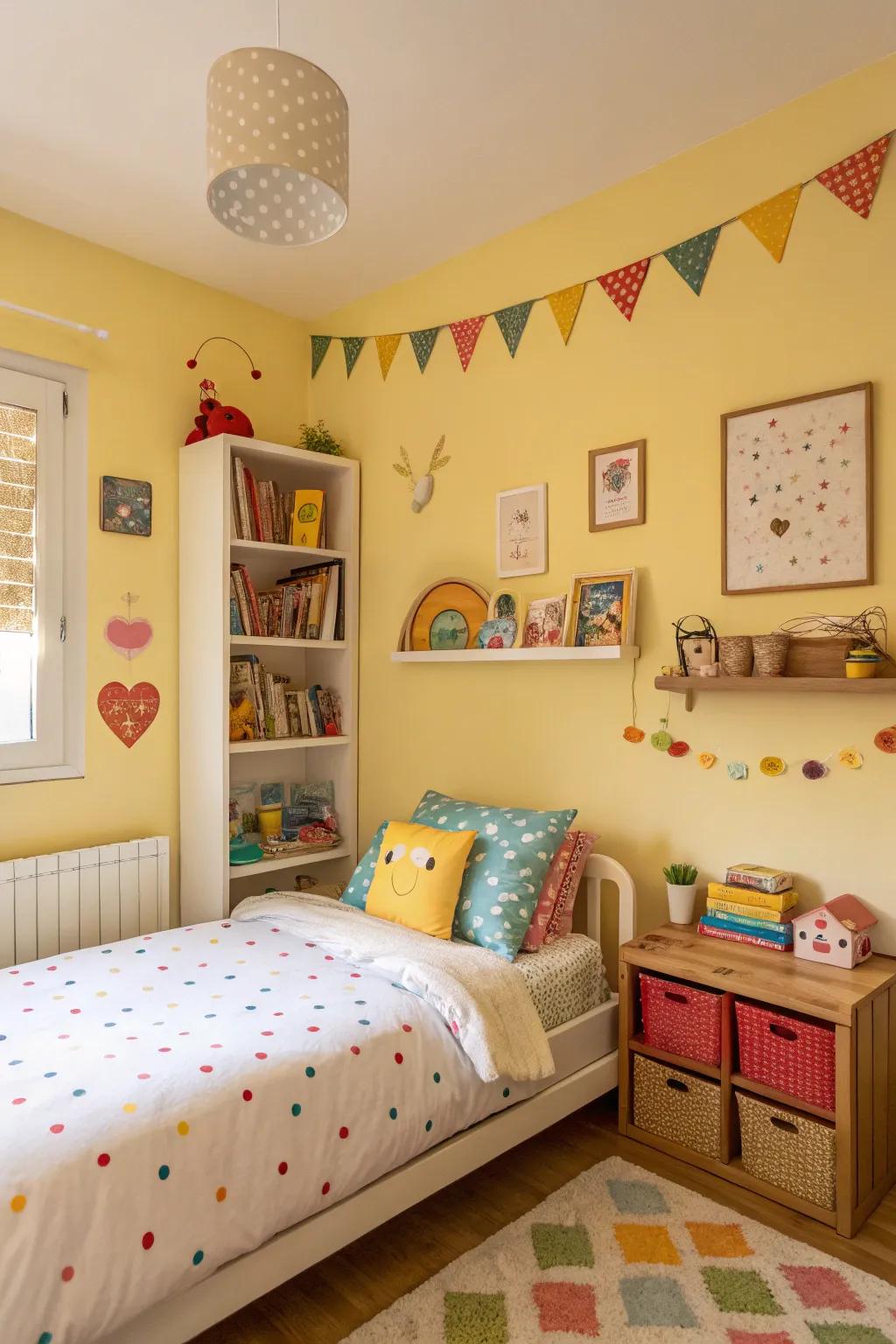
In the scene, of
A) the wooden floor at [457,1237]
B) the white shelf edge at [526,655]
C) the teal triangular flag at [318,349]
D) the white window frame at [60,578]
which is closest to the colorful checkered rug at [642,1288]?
the wooden floor at [457,1237]

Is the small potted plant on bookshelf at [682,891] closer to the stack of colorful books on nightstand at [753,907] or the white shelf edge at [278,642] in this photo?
the stack of colorful books on nightstand at [753,907]

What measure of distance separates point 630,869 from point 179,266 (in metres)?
2.63

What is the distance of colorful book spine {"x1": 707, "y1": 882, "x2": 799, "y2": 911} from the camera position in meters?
2.21

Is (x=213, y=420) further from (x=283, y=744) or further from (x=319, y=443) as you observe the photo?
(x=283, y=744)

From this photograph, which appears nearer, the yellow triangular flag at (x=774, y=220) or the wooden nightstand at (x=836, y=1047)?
the wooden nightstand at (x=836, y=1047)

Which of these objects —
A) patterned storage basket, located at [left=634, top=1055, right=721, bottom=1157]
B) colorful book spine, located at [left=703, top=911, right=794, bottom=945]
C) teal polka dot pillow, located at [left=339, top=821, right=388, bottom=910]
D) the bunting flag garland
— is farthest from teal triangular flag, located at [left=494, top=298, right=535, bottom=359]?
patterned storage basket, located at [left=634, top=1055, right=721, bottom=1157]

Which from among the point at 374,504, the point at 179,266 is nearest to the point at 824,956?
the point at 374,504

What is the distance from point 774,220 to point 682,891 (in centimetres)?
183

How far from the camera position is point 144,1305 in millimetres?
1412

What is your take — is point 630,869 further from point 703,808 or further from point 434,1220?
point 434,1220

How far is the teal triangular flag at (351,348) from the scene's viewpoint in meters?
3.42

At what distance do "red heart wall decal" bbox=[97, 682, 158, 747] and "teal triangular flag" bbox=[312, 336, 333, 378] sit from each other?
152 cm

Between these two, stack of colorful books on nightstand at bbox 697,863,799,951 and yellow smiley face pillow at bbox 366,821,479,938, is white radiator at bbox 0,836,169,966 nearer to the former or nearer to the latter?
yellow smiley face pillow at bbox 366,821,479,938

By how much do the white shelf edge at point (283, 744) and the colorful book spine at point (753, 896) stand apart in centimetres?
156
